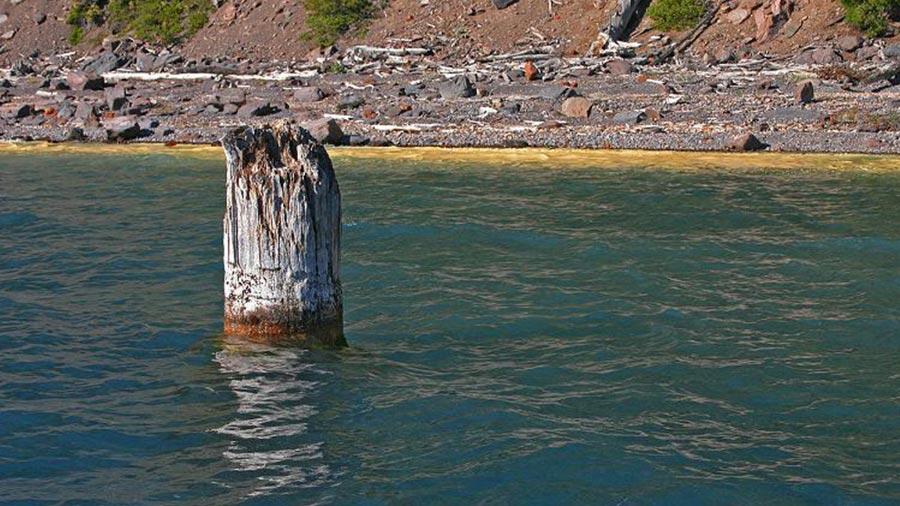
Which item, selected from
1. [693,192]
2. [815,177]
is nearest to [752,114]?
[815,177]

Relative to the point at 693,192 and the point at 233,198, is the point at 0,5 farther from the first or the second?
the point at 233,198

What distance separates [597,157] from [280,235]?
12.3 m

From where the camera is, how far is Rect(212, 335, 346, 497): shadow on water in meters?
7.69

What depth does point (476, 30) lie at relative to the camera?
33625mm

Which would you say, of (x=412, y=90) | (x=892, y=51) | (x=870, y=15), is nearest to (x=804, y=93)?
(x=892, y=51)

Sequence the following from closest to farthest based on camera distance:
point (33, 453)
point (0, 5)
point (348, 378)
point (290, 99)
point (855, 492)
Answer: point (855, 492)
point (33, 453)
point (348, 378)
point (290, 99)
point (0, 5)

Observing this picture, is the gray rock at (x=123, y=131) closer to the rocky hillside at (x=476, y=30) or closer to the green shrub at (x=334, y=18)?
the rocky hillside at (x=476, y=30)

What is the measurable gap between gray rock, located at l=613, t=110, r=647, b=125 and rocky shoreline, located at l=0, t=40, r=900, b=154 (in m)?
0.03

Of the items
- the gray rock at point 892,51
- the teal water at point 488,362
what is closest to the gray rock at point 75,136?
the teal water at point 488,362

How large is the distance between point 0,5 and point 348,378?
38477mm

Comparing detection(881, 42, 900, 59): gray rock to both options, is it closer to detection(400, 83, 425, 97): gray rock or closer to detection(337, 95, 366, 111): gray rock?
detection(400, 83, 425, 97): gray rock

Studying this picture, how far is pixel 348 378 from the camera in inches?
375

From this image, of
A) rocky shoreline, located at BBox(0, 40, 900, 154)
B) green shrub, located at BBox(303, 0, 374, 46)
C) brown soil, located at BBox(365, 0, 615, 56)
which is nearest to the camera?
rocky shoreline, located at BBox(0, 40, 900, 154)

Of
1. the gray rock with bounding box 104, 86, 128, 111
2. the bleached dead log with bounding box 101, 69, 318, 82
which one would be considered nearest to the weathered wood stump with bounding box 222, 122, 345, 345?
the gray rock with bounding box 104, 86, 128, 111
